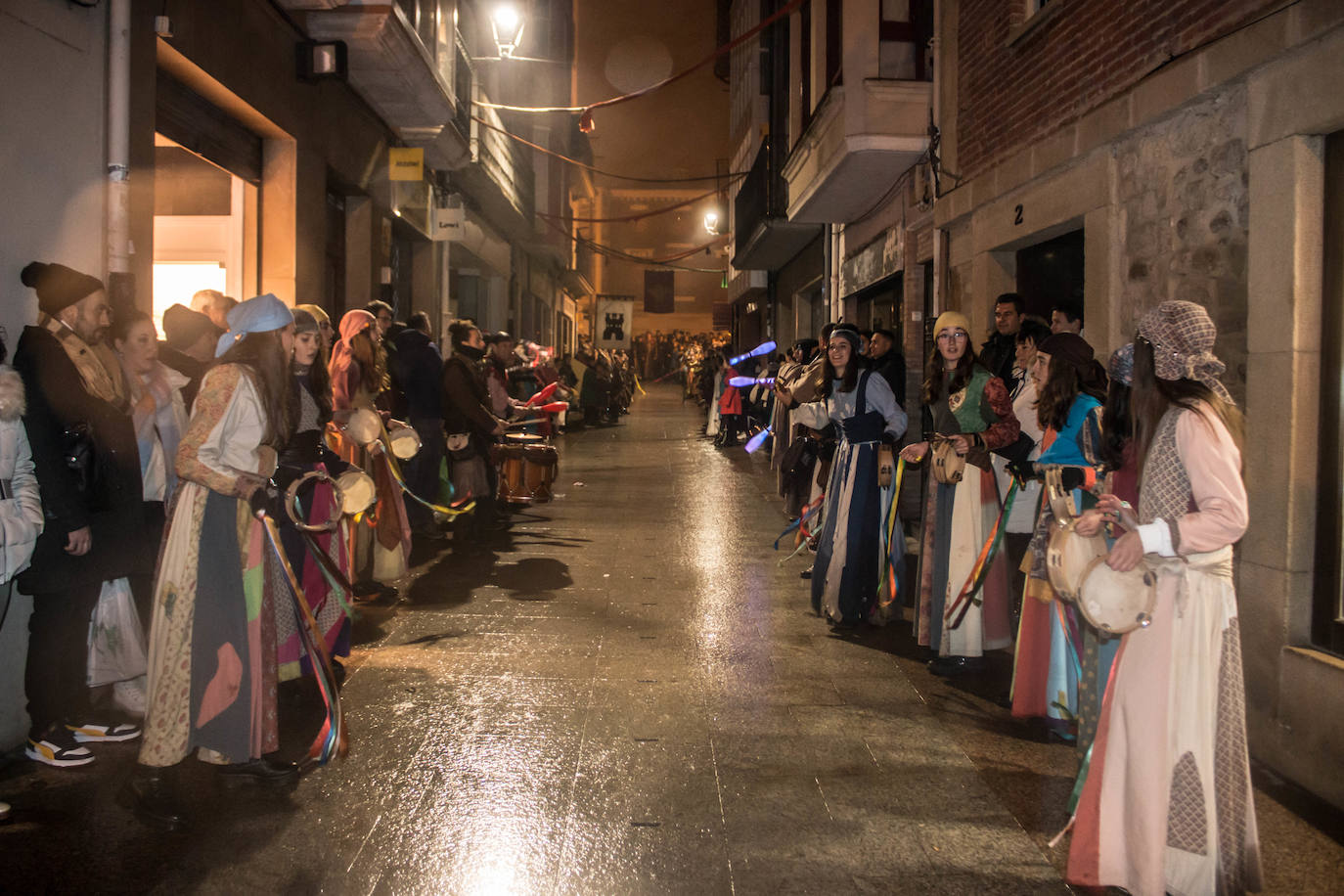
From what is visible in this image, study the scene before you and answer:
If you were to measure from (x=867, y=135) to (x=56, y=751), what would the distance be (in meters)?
9.12

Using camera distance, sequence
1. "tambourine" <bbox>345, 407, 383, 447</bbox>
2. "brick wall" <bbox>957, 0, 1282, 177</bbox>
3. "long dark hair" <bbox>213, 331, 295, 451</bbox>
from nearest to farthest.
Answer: "long dark hair" <bbox>213, 331, 295, 451</bbox>, "brick wall" <bbox>957, 0, 1282, 177</bbox>, "tambourine" <bbox>345, 407, 383, 447</bbox>

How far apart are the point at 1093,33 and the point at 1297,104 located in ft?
8.91

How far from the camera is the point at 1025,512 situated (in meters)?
5.50

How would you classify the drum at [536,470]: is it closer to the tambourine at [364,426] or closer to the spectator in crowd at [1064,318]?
the tambourine at [364,426]

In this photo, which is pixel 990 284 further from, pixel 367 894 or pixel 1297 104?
pixel 367 894

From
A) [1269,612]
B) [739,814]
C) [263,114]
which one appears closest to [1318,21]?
[1269,612]

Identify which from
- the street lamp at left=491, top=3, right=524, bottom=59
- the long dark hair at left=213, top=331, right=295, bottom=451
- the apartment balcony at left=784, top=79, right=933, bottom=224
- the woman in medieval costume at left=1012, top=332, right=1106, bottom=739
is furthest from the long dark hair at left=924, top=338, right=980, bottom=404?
the street lamp at left=491, top=3, right=524, bottom=59

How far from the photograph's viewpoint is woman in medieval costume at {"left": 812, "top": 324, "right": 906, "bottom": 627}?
6688 mm

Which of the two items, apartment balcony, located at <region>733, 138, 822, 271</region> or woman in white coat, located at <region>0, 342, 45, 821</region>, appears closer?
woman in white coat, located at <region>0, 342, 45, 821</region>

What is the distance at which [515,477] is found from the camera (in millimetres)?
10391

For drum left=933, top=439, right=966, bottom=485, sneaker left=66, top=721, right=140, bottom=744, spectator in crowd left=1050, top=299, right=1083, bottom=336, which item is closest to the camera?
sneaker left=66, top=721, right=140, bottom=744

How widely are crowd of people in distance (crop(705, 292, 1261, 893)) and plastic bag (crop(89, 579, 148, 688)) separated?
13.0 ft

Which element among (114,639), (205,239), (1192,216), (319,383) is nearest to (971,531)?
(1192,216)

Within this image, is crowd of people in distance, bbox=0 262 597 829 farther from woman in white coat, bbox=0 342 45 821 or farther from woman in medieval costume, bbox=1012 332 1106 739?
woman in medieval costume, bbox=1012 332 1106 739
